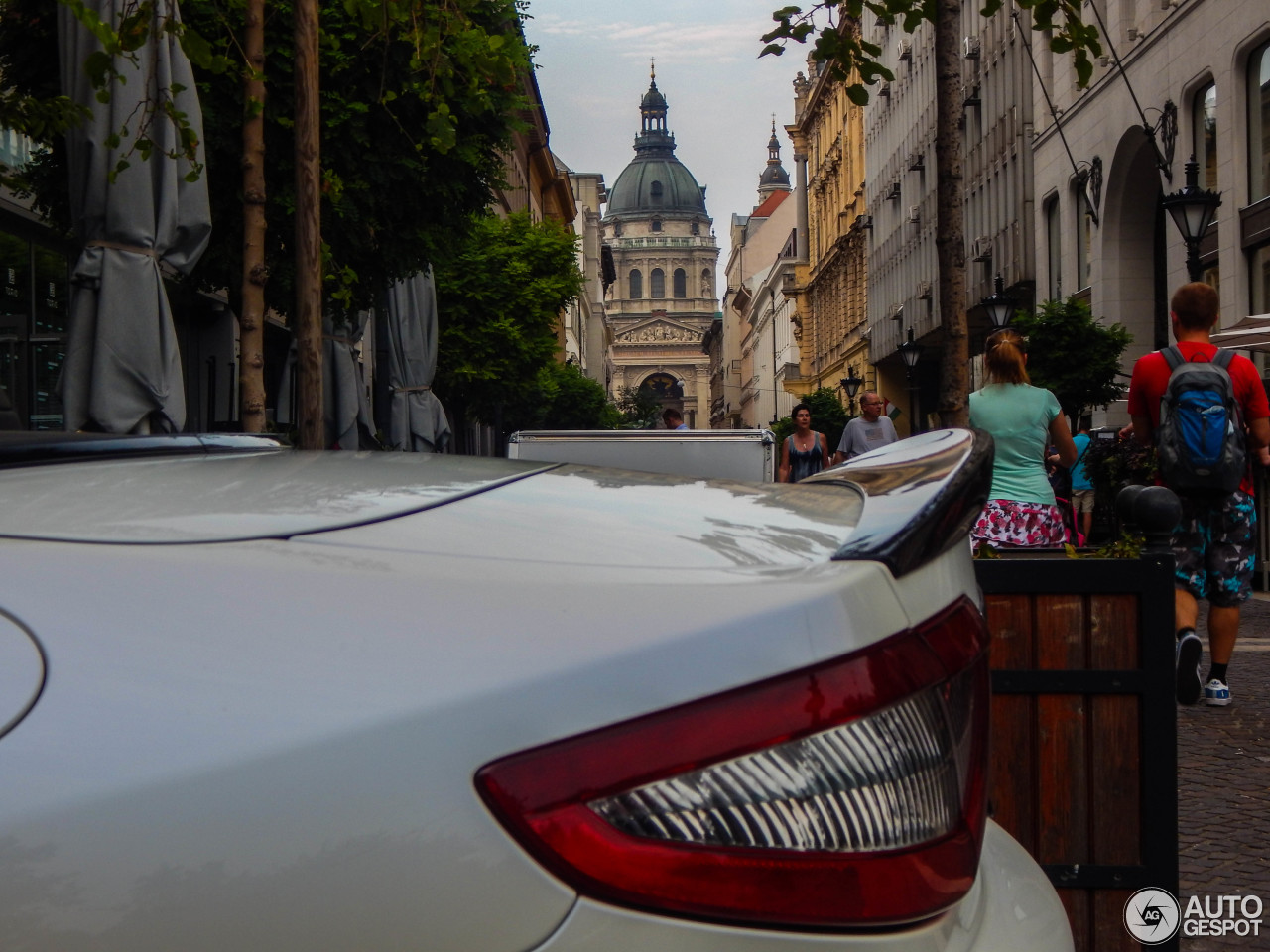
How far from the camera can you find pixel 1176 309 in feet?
23.2

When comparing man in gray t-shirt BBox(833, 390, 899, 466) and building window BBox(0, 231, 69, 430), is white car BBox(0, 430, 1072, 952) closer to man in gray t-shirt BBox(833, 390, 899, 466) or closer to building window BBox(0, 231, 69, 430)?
building window BBox(0, 231, 69, 430)

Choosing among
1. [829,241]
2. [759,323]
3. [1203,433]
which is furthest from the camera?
[759,323]

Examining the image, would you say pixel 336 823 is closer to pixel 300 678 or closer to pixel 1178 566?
pixel 300 678

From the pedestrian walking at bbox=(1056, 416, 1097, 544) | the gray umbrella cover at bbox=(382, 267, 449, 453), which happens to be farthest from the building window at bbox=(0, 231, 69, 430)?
the pedestrian walking at bbox=(1056, 416, 1097, 544)

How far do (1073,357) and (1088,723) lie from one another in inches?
738

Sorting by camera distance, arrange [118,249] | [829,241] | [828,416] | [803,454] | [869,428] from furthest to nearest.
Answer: [829,241]
[828,416]
[803,454]
[869,428]
[118,249]

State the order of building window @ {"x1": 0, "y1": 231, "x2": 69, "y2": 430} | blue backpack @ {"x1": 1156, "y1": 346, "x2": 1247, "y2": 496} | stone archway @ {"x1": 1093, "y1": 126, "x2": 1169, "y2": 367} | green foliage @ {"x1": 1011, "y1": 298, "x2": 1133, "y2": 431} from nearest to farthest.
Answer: blue backpack @ {"x1": 1156, "y1": 346, "x2": 1247, "y2": 496}, building window @ {"x1": 0, "y1": 231, "x2": 69, "y2": 430}, green foliage @ {"x1": 1011, "y1": 298, "x2": 1133, "y2": 431}, stone archway @ {"x1": 1093, "y1": 126, "x2": 1169, "y2": 367}

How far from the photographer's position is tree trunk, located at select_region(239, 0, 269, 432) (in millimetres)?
9336

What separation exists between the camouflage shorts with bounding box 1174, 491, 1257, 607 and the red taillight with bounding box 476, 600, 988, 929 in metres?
6.00

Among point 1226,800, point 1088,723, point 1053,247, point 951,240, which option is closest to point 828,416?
point 1053,247

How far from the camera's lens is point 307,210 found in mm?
9672

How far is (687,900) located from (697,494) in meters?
0.67

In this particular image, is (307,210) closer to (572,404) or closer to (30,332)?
(30,332)

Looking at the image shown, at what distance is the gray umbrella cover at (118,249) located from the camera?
27.7 feet
